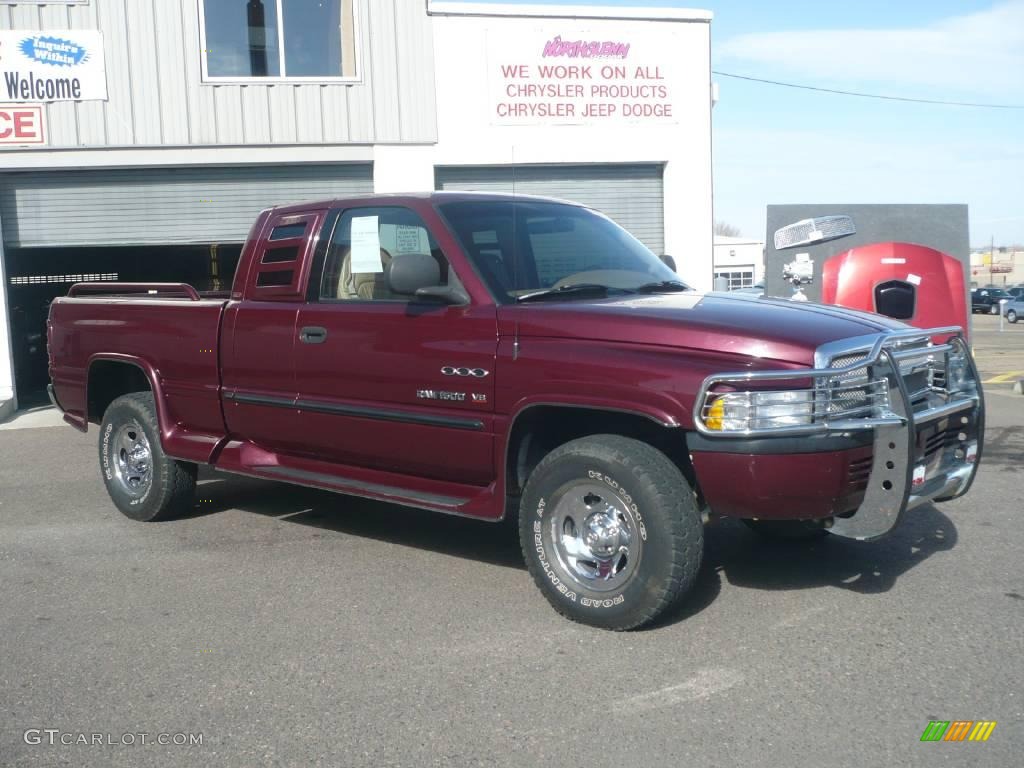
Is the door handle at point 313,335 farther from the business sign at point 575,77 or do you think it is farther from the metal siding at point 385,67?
the business sign at point 575,77

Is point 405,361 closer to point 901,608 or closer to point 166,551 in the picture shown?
point 166,551

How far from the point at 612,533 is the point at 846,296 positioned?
7664 millimetres

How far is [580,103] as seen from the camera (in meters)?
14.0

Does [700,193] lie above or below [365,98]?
below

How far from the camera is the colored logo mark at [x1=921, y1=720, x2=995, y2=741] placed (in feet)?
11.6

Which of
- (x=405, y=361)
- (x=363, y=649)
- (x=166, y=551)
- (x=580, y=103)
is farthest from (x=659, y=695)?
(x=580, y=103)

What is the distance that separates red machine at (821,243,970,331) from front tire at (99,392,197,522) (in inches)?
291

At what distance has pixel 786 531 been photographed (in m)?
5.81

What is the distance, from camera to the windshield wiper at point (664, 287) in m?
5.50

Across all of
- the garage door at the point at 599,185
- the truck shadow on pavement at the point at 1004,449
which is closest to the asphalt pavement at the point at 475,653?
the truck shadow on pavement at the point at 1004,449

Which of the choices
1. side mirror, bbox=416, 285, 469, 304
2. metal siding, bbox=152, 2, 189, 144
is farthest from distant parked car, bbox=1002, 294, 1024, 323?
side mirror, bbox=416, 285, 469, 304

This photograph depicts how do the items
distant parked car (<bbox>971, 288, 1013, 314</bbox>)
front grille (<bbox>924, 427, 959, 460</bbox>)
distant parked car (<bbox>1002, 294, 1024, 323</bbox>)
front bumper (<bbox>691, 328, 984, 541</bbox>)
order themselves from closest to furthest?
front bumper (<bbox>691, 328, 984, 541</bbox>), front grille (<bbox>924, 427, 959, 460</bbox>), distant parked car (<bbox>1002, 294, 1024, 323</bbox>), distant parked car (<bbox>971, 288, 1013, 314</bbox>)

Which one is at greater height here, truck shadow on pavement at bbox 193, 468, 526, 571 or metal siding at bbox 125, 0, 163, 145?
metal siding at bbox 125, 0, 163, 145

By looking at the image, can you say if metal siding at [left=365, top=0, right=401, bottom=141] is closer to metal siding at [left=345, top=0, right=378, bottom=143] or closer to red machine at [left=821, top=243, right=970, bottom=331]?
metal siding at [left=345, top=0, right=378, bottom=143]
